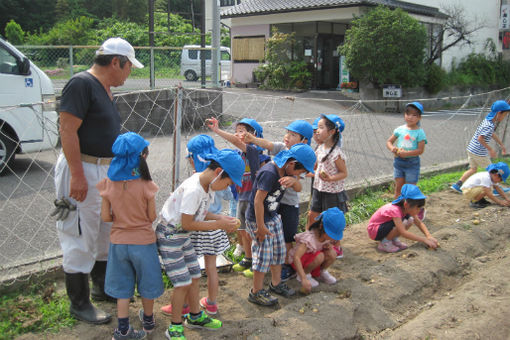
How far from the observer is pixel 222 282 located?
3963 millimetres

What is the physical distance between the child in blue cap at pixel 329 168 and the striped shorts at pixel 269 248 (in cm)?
96

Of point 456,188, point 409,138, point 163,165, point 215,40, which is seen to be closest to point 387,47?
point 215,40

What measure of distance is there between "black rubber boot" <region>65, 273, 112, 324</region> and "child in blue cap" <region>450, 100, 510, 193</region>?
5.60 metres

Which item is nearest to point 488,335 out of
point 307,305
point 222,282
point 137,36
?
point 307,305

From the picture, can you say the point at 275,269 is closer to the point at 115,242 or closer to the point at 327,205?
the point at 327,205

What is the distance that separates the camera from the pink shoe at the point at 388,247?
4.78 meters

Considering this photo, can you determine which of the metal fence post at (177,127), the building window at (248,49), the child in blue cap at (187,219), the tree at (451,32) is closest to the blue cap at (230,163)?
the child in blue cap at (187,219)

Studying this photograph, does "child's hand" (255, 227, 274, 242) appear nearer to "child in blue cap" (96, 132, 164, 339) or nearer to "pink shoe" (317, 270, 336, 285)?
"pink shoe" (317, 270, 336, 285)

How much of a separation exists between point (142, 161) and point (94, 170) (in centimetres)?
51

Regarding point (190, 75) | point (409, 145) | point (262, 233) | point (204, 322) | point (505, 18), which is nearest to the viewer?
point (204, 322)

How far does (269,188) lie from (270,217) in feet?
0.96

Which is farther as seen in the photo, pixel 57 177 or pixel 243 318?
pixel 243 318

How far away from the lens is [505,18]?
21.6m

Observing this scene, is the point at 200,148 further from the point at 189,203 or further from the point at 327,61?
the point at 327,61
